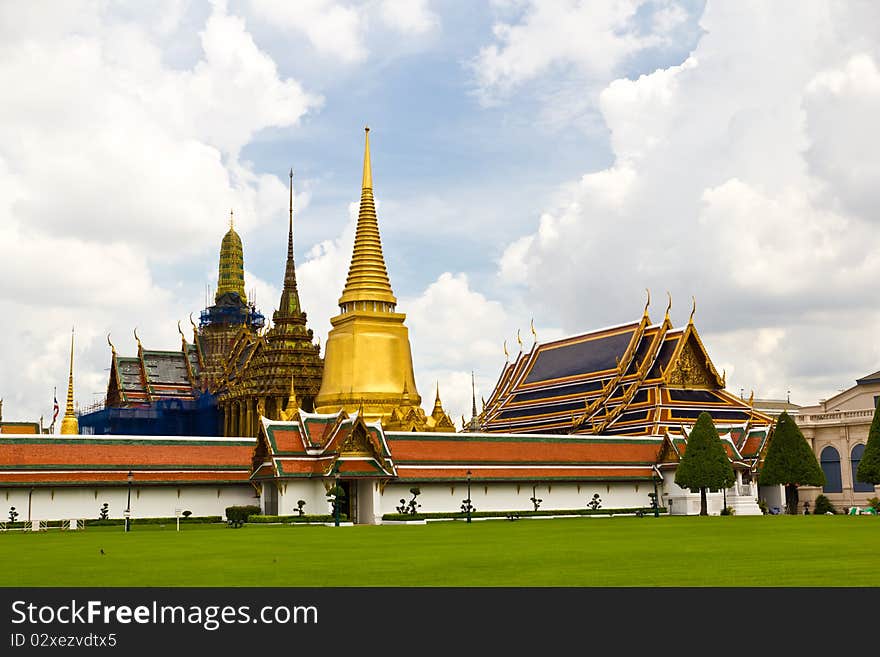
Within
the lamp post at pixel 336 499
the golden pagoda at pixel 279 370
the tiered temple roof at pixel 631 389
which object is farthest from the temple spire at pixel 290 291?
the lamp post at pixel 336 499

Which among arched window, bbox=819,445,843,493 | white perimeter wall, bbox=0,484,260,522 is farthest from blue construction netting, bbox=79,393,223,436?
arched window, bbox=819,445,843,493

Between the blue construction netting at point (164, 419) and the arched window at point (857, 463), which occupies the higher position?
the blue construction netting at point (164, 419)

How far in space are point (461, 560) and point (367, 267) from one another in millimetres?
52407

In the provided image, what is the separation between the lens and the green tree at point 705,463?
1982 inches

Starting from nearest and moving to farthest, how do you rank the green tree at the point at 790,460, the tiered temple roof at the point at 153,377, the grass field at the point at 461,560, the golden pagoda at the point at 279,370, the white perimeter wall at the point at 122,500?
1. the grass field at the point at 461,560
2. the white perimeter wall at the point at 122,500
3. the green tree at the point at 790,460
4. the golden pagoda at the point at 279,370
5. the tiered temple roof at the point at 153,377

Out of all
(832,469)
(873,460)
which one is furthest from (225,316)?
(873,460)

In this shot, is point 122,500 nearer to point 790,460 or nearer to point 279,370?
point 790,460

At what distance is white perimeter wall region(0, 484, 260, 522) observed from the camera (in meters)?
46.1

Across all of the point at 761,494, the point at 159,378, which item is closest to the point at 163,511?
the point at 761,494

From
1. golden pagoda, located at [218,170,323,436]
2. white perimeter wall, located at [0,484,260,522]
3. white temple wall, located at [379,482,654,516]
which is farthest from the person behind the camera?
golden pagoda, located at [218,170,323,436]

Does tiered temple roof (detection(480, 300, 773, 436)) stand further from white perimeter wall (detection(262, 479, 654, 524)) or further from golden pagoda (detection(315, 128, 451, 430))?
golden pagoda (detection(315, 128, 451, 430))

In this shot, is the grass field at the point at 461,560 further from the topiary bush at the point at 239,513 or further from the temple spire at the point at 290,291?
the temple spire at the point at 290,291

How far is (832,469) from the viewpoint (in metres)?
78.0
